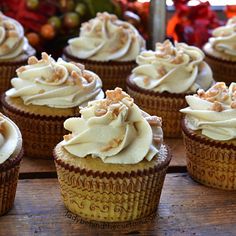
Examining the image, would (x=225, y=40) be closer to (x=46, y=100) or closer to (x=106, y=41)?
(x=106, y=41)

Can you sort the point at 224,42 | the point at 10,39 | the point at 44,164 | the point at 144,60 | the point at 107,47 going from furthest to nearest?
the point at 224,42 < the point at 107,47 < the point at 10,39 < the point at 144,60 < the point at 44,164

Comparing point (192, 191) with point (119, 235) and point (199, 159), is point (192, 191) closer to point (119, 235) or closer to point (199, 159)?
point (199, 159)

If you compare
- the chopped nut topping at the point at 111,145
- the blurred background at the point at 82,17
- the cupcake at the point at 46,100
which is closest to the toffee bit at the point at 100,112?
the chopped nut topping at the point at 111,145

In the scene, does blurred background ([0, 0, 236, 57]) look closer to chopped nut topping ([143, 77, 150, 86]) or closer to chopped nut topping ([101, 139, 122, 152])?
chopped nut topping ([143, 77, 150, 86])

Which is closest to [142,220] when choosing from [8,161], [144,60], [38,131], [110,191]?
[110,191]

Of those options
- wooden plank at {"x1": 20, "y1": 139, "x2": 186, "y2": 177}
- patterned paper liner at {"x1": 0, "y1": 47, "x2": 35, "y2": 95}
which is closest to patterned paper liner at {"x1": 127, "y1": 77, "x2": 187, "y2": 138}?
wooden plank at {"x1": 20, "y1": 139, "x2": 186, "y2": 177}

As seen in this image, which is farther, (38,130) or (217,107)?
(38,130)

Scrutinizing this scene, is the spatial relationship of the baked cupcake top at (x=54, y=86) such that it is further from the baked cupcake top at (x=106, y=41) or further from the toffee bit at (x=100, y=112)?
the baked cupcake top at (x=106, y=41)
